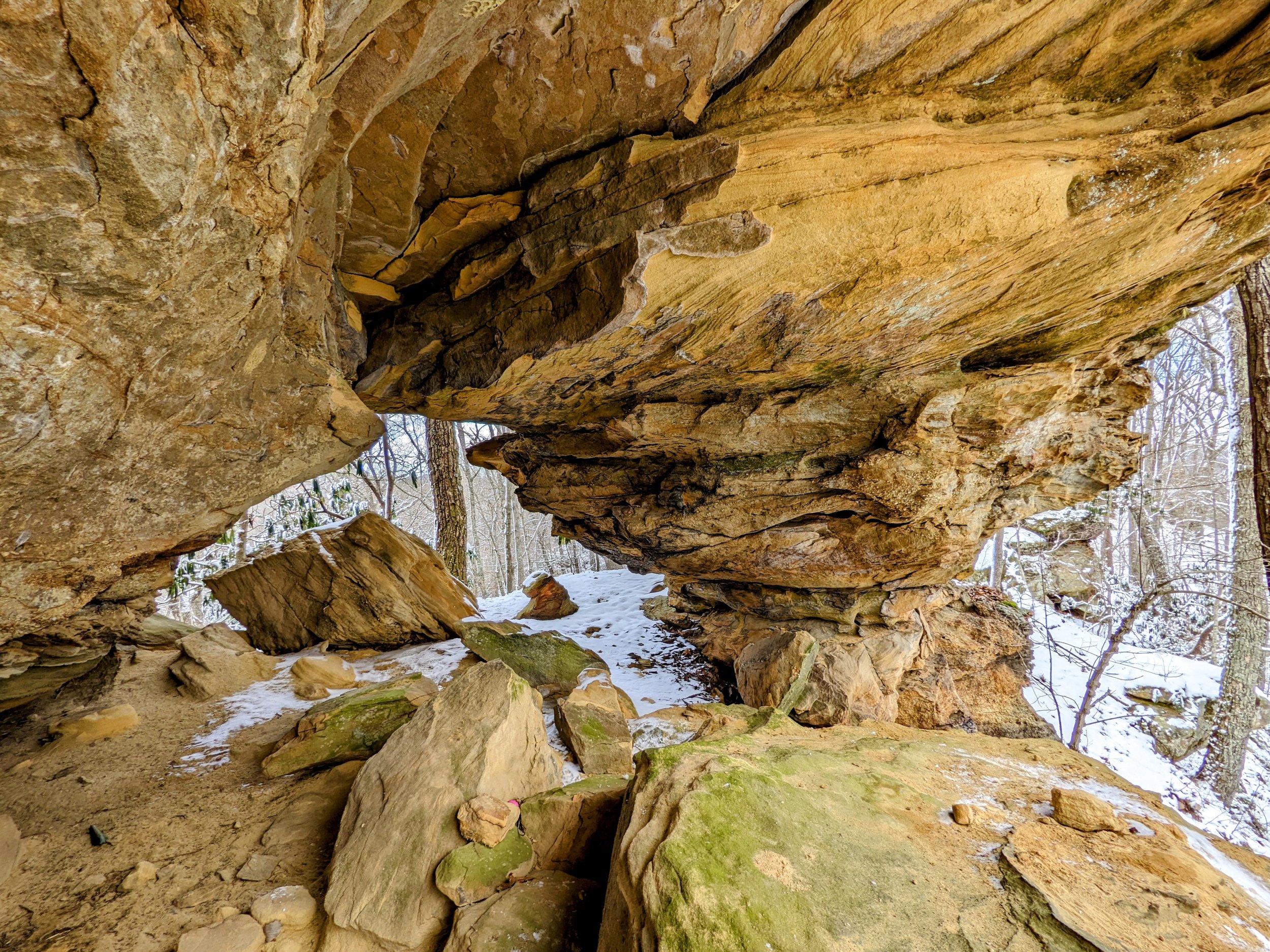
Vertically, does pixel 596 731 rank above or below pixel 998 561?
above

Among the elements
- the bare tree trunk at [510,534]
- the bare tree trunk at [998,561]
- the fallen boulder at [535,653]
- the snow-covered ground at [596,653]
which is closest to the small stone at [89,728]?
the snow-covered ground at [596,653]

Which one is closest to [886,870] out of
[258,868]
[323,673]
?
[258,868]

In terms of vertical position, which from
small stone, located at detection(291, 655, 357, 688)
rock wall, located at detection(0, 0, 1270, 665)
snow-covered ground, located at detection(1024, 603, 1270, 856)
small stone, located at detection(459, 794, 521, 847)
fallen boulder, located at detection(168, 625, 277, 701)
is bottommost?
snow-covered ground, located at detection(1024, 603, 1270, 856)

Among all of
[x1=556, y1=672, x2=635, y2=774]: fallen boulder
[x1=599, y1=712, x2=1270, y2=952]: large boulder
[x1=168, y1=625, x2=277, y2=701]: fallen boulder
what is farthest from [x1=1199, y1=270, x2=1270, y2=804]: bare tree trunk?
[x1=168, y1=625, x2=277, y2=701]: fallen boulder

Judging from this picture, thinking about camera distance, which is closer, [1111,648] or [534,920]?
[534,920]

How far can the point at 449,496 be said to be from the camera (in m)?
8.77

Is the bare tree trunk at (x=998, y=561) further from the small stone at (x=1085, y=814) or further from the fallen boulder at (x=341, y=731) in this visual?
the fallen boulder at (x=341, y=731)

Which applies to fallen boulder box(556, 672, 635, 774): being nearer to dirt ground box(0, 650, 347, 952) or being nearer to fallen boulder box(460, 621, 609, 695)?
fallen boulder box(460, 621, 609, 695)

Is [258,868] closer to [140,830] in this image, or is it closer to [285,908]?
[285,908]

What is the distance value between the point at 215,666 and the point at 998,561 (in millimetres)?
15972

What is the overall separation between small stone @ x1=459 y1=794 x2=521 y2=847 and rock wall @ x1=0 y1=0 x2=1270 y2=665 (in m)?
2.62

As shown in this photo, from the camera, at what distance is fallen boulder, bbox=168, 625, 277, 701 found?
4996mm

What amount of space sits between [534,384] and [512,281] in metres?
0.84

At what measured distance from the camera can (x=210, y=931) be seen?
2.31 m
